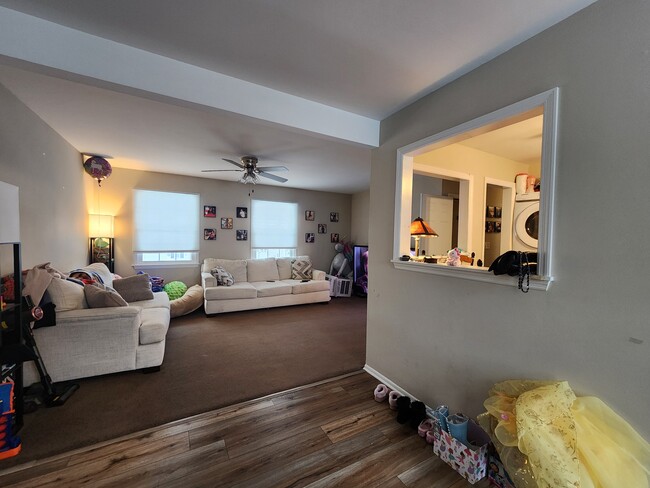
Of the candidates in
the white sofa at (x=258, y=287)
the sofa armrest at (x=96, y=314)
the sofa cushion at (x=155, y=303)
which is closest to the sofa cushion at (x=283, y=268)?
the white sofa at (x=258, y=287)

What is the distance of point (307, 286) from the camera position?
525 cm

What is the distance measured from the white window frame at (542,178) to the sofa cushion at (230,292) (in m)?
3.18

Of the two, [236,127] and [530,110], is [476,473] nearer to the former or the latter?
[530,110]

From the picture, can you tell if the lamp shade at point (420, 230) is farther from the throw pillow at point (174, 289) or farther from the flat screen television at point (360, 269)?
the throw pillow at point (174, 289)

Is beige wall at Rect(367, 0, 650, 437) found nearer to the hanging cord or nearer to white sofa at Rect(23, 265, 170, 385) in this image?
the hanging cord

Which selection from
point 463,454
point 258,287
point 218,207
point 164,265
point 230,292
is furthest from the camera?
point 218,207

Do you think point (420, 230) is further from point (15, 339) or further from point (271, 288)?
point (271, 288)

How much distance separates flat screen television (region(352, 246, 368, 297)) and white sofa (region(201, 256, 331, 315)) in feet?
3.42

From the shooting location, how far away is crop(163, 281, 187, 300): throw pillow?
4691mm

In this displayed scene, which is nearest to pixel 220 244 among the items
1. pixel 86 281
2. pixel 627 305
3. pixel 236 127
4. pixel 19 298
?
pixel 86 281

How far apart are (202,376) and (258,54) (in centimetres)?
269

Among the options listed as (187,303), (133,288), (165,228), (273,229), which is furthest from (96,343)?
(273,229)

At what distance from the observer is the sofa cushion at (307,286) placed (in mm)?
5164

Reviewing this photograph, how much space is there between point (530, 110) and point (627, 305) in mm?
1068
